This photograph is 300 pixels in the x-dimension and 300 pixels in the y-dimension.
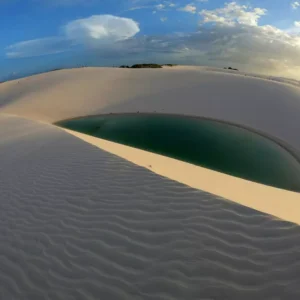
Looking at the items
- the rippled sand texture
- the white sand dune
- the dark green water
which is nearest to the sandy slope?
the dark green water

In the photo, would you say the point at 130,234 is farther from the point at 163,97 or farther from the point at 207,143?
the point at 163,97

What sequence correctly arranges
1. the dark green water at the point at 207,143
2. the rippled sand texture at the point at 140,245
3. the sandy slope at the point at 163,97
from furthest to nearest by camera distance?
the sandy slope at the point at 163,97, the dark green water at the point at 207,143, the rippled sand texture at the point at 140,245

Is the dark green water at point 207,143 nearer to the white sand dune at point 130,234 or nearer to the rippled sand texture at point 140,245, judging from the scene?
the white sand dune at point 130,234

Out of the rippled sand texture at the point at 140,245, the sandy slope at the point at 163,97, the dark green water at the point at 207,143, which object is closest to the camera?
the rippled sand texture at the point at 140,245

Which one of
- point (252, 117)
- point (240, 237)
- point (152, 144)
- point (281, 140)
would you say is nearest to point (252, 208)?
point (240, 237)

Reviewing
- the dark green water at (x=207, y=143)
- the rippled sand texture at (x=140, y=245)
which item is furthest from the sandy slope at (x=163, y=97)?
the rippled sand texture at (x=140, y=245)

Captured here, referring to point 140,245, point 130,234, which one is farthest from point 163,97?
point 140,245
